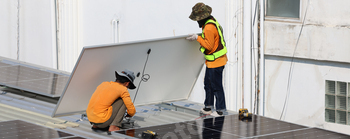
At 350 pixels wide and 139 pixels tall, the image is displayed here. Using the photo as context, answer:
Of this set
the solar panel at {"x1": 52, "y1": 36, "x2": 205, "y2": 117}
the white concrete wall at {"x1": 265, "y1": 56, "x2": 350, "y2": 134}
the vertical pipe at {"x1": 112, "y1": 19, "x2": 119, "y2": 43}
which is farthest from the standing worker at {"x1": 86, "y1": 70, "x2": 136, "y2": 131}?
the vertical pipe at {"x1": 112, "y1": 19, "x2": 119, "y2": 43}

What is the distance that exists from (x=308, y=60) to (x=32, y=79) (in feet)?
19.6

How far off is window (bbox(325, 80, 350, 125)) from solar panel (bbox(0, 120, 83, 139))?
17.2ft

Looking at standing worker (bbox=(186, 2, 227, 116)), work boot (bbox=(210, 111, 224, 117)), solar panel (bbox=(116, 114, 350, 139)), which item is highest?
standing worker (bbox=(186, 2, 227, 116))

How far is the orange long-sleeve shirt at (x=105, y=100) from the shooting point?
6.70m

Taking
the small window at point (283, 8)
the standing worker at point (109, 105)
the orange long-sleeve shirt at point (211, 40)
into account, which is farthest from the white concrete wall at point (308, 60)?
the standing worker at point (109, 105)

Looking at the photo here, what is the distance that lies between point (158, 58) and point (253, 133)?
2.35m

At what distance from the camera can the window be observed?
8664mm

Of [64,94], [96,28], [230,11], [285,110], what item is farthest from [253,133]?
[96,28]

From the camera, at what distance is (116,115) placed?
686 centimetres

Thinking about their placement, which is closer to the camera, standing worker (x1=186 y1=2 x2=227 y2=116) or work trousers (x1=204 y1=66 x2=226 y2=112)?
standing worker (x1=186 y1=2 x2=227 y2=116)

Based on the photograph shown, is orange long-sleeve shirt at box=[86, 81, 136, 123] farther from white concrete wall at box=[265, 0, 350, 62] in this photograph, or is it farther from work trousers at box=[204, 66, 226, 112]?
white concrete wall at box=[265, 0, 350, 62]

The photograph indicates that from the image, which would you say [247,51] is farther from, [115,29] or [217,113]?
[115,29]

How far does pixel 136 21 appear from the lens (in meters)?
12.7

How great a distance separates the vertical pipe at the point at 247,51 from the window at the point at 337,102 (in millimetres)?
1796
